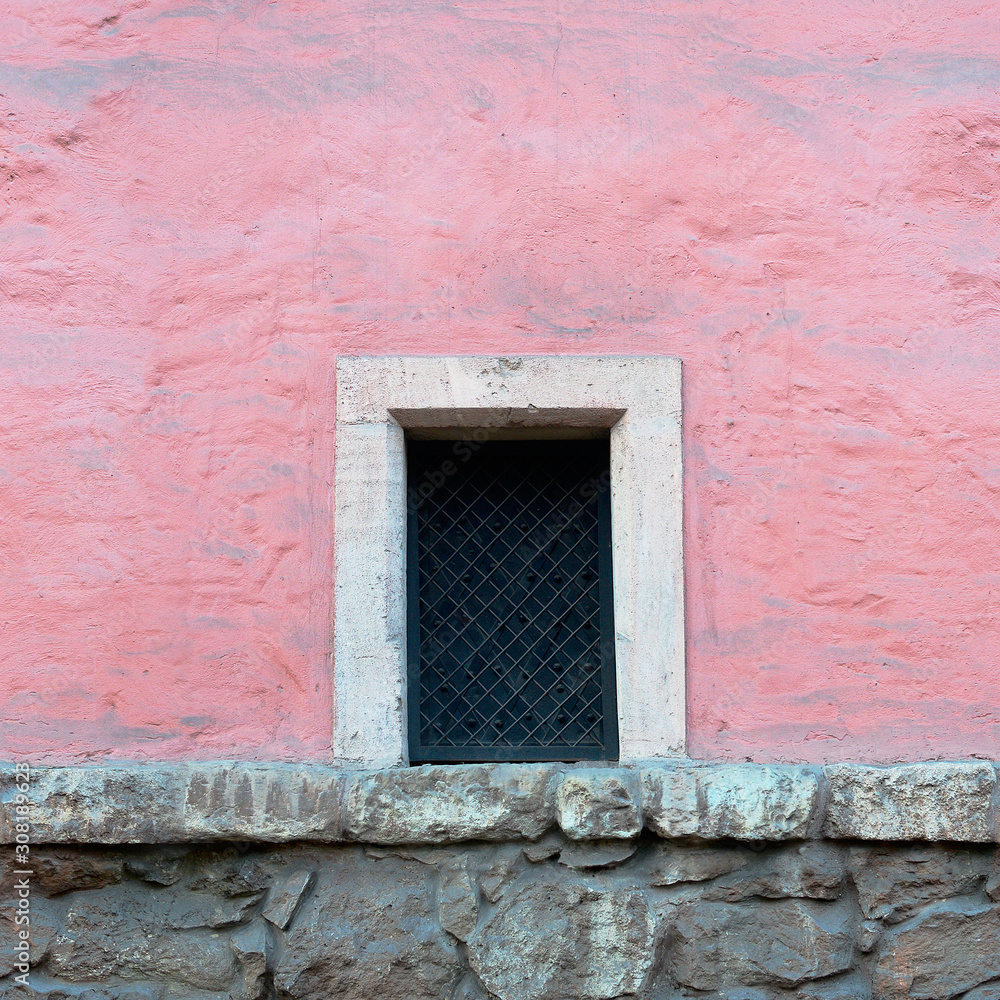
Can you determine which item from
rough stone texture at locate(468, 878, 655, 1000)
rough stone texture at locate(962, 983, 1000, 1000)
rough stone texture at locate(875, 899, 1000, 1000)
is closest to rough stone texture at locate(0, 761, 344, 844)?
rough stone texture at locate(468, 878, 655, 1000)

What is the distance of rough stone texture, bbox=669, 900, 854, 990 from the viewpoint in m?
A: 2.49

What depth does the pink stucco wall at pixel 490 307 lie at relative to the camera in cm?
264

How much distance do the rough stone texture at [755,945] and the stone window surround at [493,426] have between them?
396 millimetres

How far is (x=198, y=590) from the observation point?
2.65 metres

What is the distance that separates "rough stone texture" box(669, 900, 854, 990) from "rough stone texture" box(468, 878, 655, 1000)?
97 millimetres

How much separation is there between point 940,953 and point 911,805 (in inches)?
13.9

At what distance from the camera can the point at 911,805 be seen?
2.53 meters

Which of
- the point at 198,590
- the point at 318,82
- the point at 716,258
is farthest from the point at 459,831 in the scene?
the point at 318,82

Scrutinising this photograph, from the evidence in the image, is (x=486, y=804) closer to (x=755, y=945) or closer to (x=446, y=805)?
(x=446, y=805)

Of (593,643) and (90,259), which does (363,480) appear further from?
(90,259)

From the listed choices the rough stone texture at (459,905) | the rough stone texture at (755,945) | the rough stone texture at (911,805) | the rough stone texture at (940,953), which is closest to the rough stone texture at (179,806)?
the rough stone texture at (459,905)

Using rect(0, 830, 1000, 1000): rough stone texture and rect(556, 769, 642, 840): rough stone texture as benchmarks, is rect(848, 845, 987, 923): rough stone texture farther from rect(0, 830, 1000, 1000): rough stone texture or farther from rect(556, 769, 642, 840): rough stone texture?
rect(556, 769, 642, 840): rough stone texture

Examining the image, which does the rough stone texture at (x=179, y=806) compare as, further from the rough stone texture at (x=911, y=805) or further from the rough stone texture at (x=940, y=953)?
the rough stone texture at (x=940, y=953)

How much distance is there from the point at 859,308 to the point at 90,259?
200 centimetres
